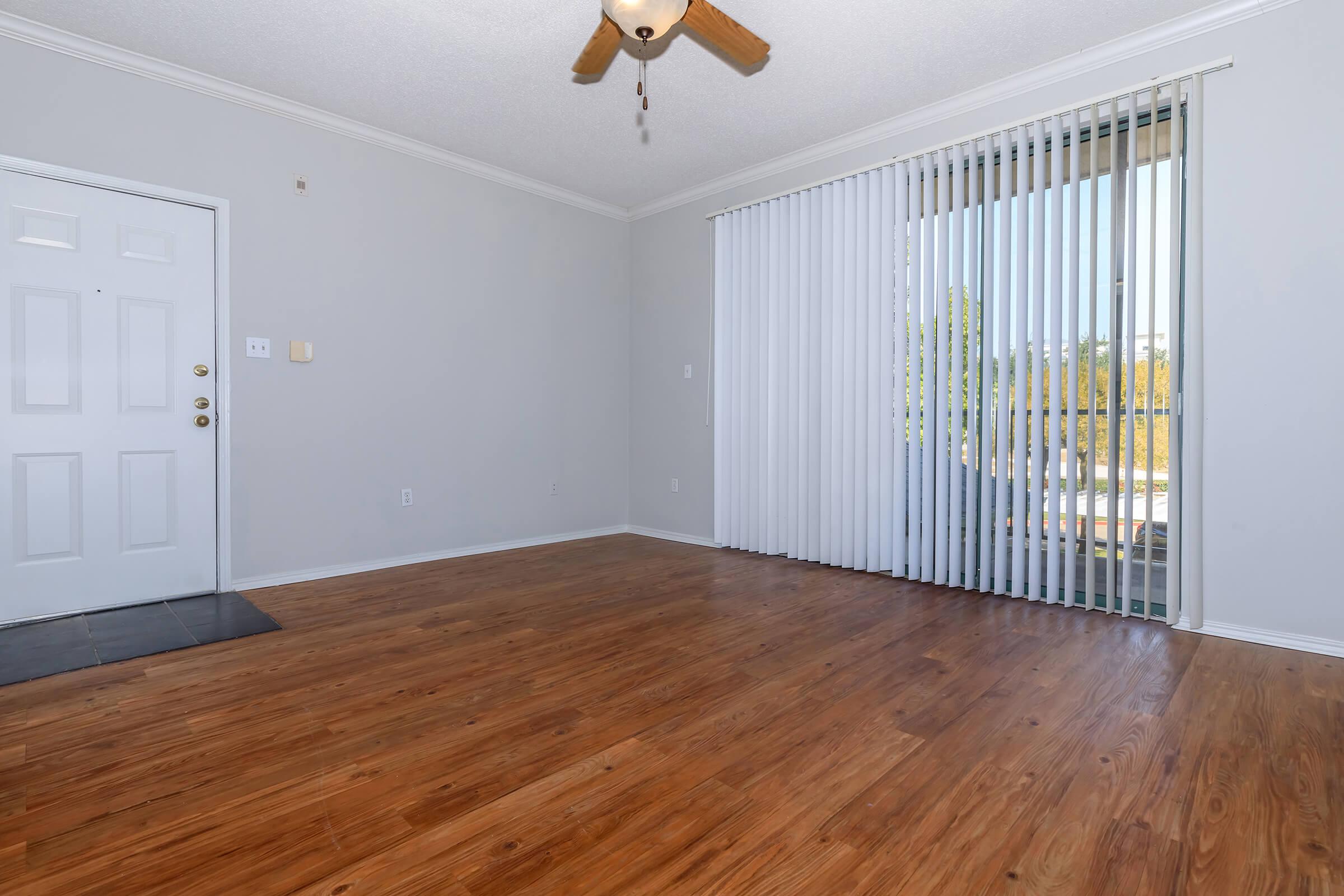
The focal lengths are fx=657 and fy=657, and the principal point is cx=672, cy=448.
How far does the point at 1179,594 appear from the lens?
3006 mm

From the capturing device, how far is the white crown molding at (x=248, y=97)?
3059mm

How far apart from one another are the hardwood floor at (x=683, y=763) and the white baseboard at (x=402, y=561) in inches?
37.0

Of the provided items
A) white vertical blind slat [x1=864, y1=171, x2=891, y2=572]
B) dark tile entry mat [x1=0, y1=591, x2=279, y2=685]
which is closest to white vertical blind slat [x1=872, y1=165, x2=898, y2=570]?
white vertical blind slat [x1=864, y1=171, x2=891, y2=572]

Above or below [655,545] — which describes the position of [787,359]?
above

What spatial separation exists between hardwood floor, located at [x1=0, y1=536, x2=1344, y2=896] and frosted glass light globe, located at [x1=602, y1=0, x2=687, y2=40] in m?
2.32

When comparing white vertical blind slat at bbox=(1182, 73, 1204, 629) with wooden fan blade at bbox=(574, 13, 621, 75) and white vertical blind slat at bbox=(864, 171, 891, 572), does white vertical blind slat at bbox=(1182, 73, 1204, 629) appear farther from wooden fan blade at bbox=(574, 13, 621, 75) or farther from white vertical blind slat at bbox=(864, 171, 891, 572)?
wooden fan blade at bbox=(574, 13, 621, 75)

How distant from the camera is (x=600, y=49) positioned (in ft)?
8.61

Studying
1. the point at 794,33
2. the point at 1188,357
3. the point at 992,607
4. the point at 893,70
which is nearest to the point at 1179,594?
the point at 992,607

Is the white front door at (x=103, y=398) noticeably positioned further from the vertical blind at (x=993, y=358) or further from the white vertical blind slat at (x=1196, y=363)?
the white vertical blind slat at (x=1196, y=363)

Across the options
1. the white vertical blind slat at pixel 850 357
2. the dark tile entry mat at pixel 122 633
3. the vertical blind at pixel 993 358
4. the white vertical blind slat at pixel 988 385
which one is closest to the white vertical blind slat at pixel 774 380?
the vertical blind at pixel 993 358

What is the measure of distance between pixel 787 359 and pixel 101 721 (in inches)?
154

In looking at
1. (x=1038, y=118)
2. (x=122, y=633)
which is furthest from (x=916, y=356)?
(x=122, y=633)

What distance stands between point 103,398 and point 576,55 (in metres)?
2.93

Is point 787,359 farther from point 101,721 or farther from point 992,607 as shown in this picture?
point 101,721
